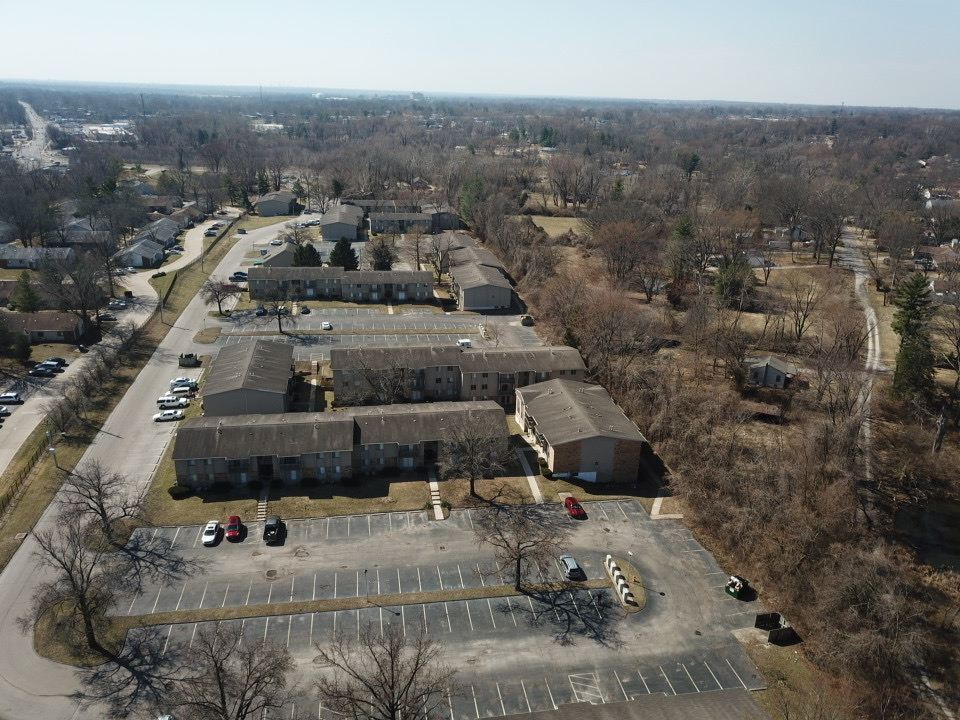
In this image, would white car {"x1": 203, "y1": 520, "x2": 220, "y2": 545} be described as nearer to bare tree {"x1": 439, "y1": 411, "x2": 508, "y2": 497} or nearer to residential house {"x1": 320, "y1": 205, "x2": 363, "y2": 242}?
bare tree {"x1": 439, "y1": 411, "x2": 508, "y2": 497}

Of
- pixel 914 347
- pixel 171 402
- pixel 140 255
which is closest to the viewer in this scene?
pixel 914 347

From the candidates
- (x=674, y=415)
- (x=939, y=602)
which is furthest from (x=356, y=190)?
(x=939, y=602)

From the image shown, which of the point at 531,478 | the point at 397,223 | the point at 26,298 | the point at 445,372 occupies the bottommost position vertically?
the point at 531,478

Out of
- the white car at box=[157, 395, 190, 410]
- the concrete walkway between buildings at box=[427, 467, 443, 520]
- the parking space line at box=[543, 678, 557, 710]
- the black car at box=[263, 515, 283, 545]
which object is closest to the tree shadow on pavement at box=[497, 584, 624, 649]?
the parking space line at box=[543, 678, 557, 710]

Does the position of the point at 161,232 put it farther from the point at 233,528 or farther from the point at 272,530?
the point at 272,530

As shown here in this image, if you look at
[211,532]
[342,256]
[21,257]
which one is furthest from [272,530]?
[21,257]

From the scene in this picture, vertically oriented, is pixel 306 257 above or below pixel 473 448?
above

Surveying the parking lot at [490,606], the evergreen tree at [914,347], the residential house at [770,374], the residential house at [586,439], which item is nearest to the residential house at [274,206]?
the residential house at [586,439]

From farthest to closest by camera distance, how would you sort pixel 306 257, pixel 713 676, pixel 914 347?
pixel 306 257
pixel 914 347
pixel 713 676
